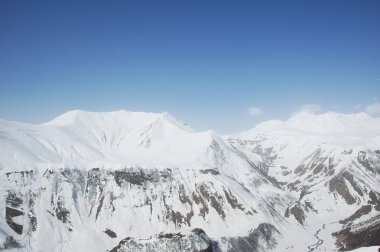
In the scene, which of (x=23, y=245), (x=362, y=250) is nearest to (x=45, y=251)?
(x=23, y=245)

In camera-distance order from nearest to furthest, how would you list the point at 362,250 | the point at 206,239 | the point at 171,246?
the point at 362,250, the point at 171,246, the point at 206,239

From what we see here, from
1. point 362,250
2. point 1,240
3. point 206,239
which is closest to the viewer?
point 362,250

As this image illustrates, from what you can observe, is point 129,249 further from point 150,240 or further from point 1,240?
point 1,240

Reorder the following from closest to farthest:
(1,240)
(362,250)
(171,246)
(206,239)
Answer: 1. (362,250)
2. (171,246)
3. (206,239)
4. (1,240)

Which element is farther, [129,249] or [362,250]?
[129,249]

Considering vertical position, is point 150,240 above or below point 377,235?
above

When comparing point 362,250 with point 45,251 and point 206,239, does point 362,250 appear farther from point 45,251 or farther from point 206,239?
point 45,251

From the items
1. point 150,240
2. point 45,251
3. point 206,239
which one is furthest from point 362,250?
point 45,251

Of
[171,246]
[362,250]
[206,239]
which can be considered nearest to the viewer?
[362,250]

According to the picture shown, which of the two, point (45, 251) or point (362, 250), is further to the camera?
point (45, 251)

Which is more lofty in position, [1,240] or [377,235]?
[1,240]
